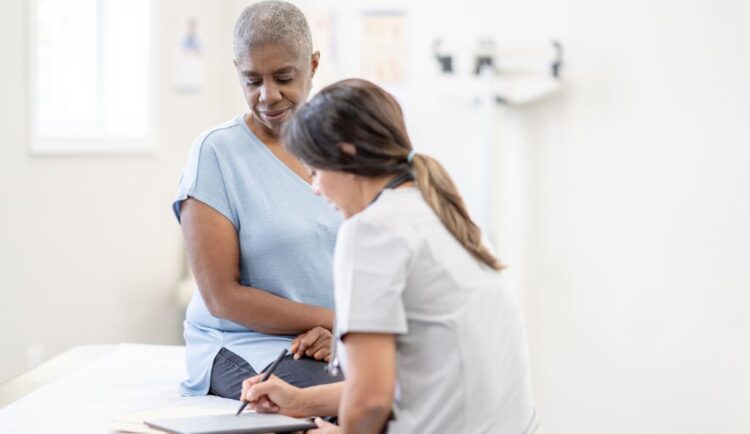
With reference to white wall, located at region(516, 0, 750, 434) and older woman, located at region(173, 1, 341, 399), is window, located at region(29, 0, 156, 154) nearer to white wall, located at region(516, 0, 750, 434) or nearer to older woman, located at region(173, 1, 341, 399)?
white wall, located at region(516, 0, 750, 434)

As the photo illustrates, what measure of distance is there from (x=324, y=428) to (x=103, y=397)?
0.65 metres

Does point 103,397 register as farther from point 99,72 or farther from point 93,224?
point 99,72

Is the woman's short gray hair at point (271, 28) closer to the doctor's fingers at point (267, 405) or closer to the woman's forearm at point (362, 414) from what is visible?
the doctor's fingers at point (267, 405)

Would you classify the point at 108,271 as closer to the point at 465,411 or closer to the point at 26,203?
the point at 26,203

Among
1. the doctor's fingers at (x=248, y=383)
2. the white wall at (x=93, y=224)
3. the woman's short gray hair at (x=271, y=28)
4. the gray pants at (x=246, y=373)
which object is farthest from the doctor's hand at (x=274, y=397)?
the white wall at (x=93, y=224)

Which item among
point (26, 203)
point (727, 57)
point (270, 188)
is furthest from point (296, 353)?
point (727, 57)

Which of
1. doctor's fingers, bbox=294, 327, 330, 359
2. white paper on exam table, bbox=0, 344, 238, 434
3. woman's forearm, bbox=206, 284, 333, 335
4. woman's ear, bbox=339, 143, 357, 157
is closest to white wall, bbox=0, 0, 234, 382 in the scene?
white paper on exam table, bbox=0, 344, 238, 434

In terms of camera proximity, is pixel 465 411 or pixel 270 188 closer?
pixel 465 411

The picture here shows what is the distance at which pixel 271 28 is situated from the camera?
2.00 meters

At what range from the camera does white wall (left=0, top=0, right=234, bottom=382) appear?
3.52m

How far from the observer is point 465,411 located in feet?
4.83

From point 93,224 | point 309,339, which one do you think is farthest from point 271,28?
point 93,224

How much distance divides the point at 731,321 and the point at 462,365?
8.89 feet

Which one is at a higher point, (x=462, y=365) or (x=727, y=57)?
(x=727, y=57)
